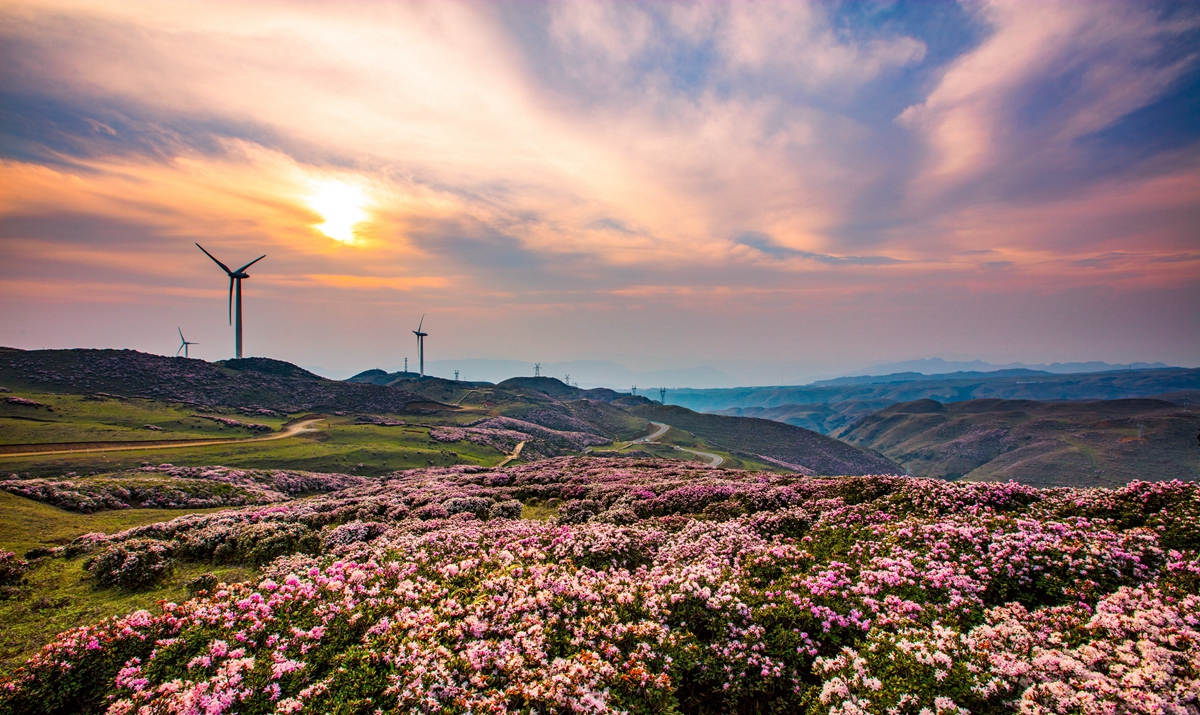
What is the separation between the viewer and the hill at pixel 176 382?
94.0 metres

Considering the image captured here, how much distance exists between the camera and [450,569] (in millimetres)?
13227

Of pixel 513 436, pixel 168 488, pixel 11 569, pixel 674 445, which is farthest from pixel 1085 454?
pixel 11 569

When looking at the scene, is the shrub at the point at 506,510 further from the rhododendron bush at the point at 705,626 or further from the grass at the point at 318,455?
the grass at the point at 318,455

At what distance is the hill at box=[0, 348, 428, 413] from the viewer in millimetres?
94000

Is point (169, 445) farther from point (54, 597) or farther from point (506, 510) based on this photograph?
point (506, 510)

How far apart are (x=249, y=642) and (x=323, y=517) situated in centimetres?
1493

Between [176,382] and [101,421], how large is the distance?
44194 millimetres

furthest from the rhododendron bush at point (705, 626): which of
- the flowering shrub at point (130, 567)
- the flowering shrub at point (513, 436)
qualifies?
the flowering shrub at point (513, 436)

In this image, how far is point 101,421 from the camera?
6869 centimetres

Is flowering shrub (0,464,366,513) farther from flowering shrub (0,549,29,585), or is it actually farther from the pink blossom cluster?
the pink blossom cluster

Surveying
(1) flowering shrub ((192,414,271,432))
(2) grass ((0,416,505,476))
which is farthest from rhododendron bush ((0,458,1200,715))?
(1) flowering shrub ((192,414,271,432))

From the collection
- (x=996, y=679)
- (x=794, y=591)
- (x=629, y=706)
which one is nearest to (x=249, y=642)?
(x=629, y=706)

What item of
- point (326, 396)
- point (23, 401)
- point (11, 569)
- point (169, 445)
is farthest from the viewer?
point (326, 396)

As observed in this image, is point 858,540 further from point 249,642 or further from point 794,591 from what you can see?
point 249,642
